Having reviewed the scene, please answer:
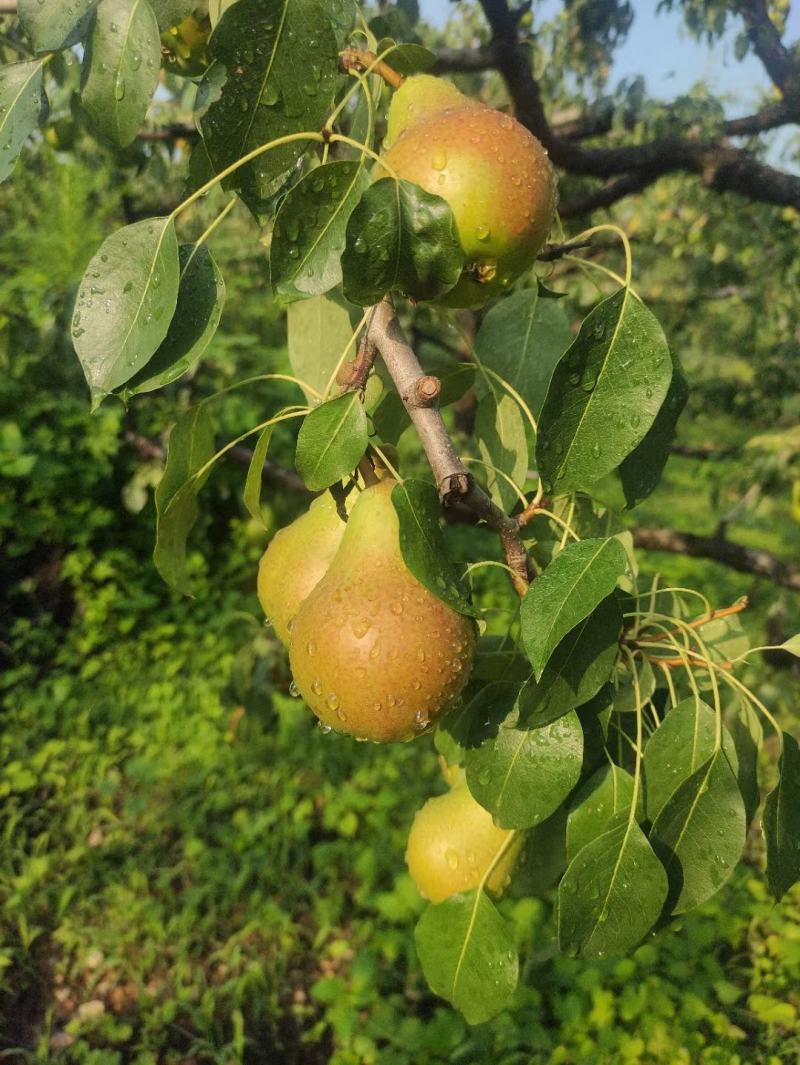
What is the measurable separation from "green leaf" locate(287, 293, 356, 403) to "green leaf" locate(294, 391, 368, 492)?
22 centimetres

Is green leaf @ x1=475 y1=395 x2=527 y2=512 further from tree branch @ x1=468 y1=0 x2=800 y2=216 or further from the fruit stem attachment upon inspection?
tree branch @ x1=468 y1=0 x2=800 y2=216

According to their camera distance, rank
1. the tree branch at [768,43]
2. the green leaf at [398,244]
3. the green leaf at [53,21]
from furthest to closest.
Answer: the tree branch at [768,43] < the green leaf at [53,21] < the green leaf at [398,244]

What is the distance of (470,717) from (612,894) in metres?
0.18

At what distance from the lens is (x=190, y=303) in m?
0.60

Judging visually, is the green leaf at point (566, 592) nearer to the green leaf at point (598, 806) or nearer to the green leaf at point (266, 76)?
the green leaf at point (598, 806)

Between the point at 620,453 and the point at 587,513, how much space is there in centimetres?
26

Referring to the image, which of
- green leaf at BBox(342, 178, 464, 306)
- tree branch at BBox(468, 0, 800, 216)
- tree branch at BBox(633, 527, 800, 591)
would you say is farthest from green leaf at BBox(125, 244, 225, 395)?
tree branch at BBox(633, 527, 800, 591)

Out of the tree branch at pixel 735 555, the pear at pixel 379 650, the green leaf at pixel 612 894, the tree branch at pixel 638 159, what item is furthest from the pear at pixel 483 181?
the tree branch at pixel 735 555

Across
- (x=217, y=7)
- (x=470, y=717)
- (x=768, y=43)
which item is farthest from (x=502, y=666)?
(x=768, y=43)

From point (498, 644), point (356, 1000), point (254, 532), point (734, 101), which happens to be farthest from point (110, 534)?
Answer: point (734, 101)

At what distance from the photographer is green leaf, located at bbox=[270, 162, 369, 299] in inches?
21.7

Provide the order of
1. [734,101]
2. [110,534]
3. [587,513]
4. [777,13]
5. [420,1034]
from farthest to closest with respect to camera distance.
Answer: [110,534]
[734,101]
[777,13]
[420,1034]
[587,513]

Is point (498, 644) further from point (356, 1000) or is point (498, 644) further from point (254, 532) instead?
point (254, 532)

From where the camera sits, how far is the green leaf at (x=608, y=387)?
0.57 meters
